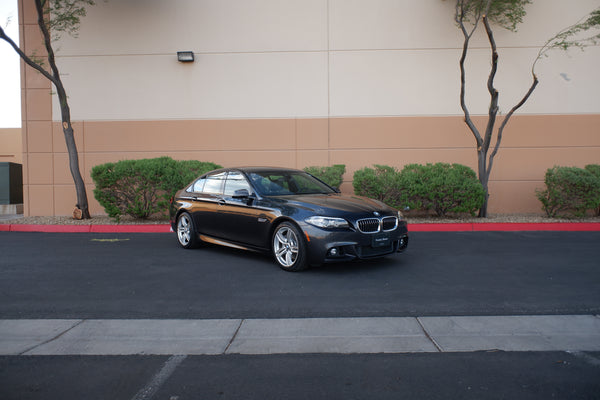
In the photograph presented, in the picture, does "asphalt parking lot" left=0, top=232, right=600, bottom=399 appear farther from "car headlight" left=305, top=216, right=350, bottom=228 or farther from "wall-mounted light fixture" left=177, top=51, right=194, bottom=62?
"wall-mounted light fixture" left=177, top=51, right=194, bottom=62

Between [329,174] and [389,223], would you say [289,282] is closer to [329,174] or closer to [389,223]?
[389,223]

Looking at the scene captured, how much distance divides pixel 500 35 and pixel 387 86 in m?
3.49

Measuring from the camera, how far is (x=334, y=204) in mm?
6289

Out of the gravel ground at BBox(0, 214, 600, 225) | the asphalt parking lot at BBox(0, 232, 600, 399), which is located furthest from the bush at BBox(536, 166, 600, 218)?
the asphalt parking lot at BBox(0, 232, 600, 399)

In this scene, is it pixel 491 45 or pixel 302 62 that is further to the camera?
pixel 302 62

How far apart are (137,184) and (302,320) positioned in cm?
820

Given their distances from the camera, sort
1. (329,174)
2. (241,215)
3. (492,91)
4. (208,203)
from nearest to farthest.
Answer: (241,215) < (208,203) < (492,91) < (329,174)

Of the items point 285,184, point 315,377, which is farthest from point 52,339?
point 285,184

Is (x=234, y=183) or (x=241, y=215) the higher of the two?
(x=234, y=183)

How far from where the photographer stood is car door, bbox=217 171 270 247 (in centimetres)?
657

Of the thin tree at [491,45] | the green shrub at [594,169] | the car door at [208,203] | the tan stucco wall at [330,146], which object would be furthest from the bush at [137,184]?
the green shrub at [594,169]

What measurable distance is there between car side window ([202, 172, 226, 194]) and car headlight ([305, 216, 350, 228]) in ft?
7.14

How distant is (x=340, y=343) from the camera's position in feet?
11.8

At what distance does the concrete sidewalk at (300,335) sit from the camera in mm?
3529
